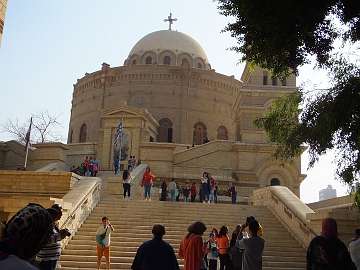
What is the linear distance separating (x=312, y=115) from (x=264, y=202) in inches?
378

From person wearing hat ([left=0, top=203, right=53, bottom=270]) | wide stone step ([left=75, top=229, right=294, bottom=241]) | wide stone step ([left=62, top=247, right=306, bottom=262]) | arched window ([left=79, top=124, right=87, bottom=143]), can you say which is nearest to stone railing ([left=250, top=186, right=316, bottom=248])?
wide stone step ([left=75, top=229, right=294, bottom=241])

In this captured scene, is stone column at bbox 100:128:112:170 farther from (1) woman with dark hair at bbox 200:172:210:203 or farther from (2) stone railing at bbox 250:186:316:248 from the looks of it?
(2) stone railing at bbox 250:186:316:248

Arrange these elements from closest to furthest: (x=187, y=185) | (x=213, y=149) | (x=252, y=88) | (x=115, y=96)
Answer: 1. (x=187, y=185)
2. (x=213, y=149)
3. (x=252, y=88)
4. (x=115, y=96)

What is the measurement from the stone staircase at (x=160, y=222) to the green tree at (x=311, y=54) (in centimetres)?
339

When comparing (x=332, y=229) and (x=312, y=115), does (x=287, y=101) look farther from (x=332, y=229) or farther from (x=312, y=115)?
(x=332, y=229)

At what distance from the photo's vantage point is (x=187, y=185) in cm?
2762

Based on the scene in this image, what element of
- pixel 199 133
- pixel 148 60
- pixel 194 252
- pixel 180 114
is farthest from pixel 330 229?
pixel 148 60

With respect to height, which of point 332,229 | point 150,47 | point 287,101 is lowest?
point 332,229

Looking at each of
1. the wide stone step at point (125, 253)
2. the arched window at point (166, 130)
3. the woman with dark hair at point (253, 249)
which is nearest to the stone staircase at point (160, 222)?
the wide stone step at point (125, 253)

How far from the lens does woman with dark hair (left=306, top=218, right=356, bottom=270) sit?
17.0ft

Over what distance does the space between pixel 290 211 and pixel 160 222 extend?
160 inches

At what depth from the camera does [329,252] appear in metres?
5.21

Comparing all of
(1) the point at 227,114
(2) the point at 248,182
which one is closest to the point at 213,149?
(2) the point at 248,182

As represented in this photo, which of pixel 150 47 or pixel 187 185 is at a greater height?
pixel 150 47
